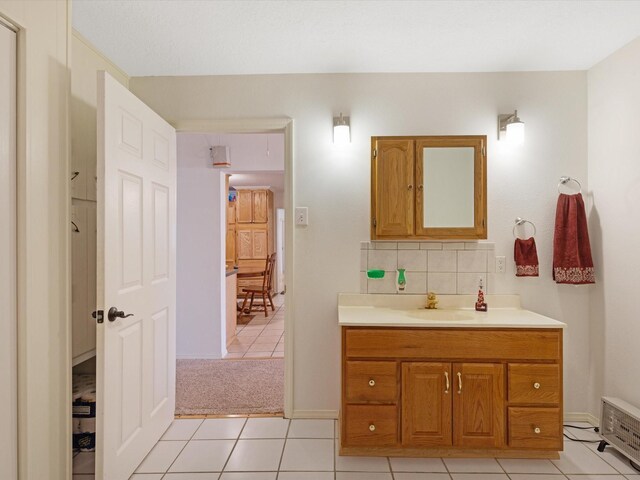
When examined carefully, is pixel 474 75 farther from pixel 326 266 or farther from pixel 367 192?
pixel 326 266

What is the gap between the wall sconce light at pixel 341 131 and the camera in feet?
8.35

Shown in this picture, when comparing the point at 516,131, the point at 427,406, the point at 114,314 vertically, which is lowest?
the point at 427,406

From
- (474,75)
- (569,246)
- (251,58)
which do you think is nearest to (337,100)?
(251,58)

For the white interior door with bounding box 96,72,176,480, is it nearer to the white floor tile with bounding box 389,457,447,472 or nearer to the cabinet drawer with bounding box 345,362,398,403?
the cabinet drawer with bounding box 345,362,398,403

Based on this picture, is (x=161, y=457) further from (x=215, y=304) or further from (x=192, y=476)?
(x=215, y=304)

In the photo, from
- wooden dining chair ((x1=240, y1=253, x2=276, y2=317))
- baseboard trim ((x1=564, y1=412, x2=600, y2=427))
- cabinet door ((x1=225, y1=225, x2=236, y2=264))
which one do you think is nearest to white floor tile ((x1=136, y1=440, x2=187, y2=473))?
baseboard trim ((x1=564, y1=412, x2=600, y2=427))

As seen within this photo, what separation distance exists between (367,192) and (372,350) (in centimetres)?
103

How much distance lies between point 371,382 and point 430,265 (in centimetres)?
89

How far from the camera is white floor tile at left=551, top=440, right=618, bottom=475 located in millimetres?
2057

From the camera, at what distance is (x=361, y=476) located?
2031mm

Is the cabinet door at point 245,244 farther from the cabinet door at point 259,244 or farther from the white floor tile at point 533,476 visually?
the white floor tile at point 533,476

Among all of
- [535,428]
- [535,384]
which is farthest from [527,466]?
[535,384]

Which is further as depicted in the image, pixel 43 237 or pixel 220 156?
pixel 220 156

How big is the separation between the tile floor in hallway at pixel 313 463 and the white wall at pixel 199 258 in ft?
4.72
